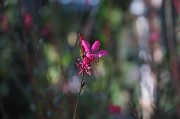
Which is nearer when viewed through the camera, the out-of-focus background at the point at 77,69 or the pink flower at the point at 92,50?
the pink flower at the point at 92,50

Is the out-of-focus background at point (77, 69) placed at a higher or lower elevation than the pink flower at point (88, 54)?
higher

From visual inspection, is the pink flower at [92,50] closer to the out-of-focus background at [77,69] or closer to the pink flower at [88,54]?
the pink flower at [88,54]

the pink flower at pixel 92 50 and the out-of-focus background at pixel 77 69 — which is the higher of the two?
the out-of-focus background at pixel 77 69

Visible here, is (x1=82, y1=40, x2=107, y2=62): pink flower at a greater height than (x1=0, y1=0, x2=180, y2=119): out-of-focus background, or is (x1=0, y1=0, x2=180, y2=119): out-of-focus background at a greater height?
Answer: (x1=0, y1=0, x2=180, y2=119): out-of-focus background

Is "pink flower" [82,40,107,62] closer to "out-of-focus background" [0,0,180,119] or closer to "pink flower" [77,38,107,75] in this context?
"pink flower" [77,38,107,75]

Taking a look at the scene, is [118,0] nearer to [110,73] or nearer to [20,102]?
[20,102]

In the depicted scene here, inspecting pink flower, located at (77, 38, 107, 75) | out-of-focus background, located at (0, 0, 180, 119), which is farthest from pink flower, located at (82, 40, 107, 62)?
out-of-focus background, located at (0, 0, 180, 119)

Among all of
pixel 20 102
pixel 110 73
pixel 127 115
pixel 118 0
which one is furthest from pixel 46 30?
pixel 127 115

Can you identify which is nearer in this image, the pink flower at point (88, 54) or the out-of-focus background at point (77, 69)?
the pink flower at point (88, 54)

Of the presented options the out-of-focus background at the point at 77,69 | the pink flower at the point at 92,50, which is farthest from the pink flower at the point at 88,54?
the out-of-focus background at the point at 77,69
